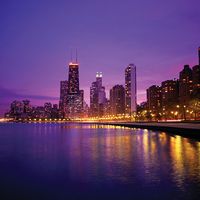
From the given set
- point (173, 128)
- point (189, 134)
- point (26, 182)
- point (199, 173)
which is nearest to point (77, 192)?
point (26, 182)

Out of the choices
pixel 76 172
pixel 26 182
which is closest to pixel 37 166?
pixel 76 172

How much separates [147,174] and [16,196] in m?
9.47

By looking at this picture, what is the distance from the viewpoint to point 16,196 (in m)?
17.6

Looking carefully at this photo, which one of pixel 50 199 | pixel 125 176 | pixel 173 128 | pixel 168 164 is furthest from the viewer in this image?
pixel 173 128

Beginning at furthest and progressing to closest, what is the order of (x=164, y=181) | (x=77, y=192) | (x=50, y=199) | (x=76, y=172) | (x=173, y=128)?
(x=173, y=128) → (x=76, y=172) → (x=164, y=181) → (x=77, y=192) → (x=50, y=199)

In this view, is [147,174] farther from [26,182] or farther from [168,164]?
[26,182]

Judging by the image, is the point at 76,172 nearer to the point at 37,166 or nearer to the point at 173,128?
the point at 37,166

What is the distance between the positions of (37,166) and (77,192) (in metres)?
10.7

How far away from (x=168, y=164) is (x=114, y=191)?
10692mm

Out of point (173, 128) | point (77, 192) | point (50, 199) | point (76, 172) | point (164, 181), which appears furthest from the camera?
point (173, 128)

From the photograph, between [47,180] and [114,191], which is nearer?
[114,191]

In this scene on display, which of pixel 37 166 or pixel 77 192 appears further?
pixel 37 166

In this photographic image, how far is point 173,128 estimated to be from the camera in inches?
2825

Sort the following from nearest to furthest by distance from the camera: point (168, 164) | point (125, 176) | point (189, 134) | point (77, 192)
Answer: point (77, 192)
point (125, 176)
point (168, 164)
point (189, 134)
